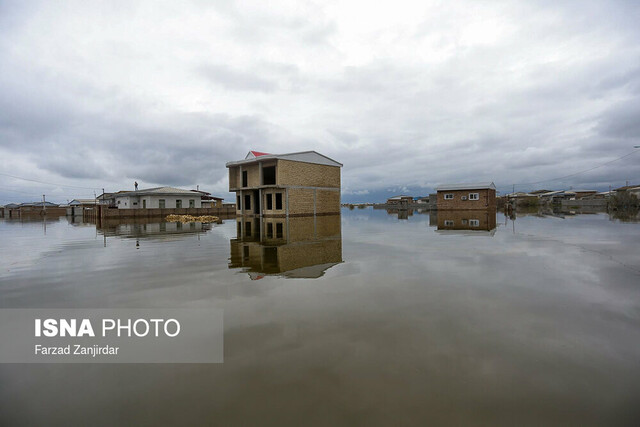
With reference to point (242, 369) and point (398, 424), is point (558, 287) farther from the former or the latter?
point (242, 369)

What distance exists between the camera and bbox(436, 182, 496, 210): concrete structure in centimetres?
4231

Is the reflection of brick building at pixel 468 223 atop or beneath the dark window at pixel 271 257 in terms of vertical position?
atop

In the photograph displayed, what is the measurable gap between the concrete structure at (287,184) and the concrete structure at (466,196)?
657 inches

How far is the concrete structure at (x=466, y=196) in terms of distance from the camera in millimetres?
42312

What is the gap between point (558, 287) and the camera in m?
6.02

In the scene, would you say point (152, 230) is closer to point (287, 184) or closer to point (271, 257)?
point (287, 184)

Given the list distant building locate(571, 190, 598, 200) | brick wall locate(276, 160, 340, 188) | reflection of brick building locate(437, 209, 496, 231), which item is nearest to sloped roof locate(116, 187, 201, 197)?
brick wall locate(276, 160, 340, 188)

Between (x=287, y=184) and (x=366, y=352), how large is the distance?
2810 cm

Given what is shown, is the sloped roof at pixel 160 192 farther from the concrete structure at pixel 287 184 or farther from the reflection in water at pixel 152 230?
the reflection in water at pixel 152 230

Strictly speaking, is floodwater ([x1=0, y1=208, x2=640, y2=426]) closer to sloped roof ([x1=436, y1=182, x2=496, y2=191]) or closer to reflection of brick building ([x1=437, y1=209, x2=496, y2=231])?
reflection of brick building ([x1=437, y1=209, x2=496, y2=231])

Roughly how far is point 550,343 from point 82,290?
792 cm

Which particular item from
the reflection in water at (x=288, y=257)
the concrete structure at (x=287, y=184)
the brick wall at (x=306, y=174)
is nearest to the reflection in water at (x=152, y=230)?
the reflection in water at (x=288, y=257)

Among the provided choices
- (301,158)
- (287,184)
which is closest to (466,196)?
(301,158)

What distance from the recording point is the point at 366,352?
3.52 m
